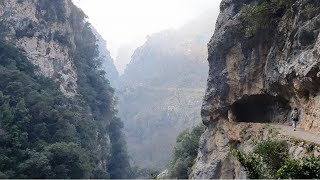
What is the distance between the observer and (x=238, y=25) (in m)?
26.1

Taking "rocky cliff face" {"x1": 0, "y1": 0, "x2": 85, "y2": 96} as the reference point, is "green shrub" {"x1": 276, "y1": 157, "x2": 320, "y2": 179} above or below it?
below

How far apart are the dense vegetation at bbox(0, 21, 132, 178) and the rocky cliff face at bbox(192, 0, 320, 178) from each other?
1366 centimetres

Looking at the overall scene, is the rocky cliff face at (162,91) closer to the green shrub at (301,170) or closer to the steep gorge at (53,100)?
the steep gorge at (53,100)

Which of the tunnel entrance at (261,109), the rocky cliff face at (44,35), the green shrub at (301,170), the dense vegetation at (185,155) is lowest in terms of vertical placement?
the dense vegetation at (185,155)

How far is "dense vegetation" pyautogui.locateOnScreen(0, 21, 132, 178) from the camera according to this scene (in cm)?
3528

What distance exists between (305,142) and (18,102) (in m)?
33.6

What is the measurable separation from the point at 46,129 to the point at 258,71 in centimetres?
2533

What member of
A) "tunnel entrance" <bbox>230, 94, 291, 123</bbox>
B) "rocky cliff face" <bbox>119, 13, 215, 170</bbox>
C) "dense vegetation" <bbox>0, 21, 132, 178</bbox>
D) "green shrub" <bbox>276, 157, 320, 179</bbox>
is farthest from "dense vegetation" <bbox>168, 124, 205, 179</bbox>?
"rocky cliff face" <bbox>119, 13, 215, 170</bbox>

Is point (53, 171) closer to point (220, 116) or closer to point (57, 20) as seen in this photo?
point (220, 116)

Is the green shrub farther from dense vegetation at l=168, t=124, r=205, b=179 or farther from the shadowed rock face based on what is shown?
dense vegetation at l=168, t=124, r=205, b=179

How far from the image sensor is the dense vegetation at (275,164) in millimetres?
10234

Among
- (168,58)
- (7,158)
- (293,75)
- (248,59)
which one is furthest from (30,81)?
(168,58)

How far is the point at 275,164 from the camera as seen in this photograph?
13.3 meters

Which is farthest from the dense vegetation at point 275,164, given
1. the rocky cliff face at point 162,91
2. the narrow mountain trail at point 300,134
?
the rocky cliff face at point 162,91
